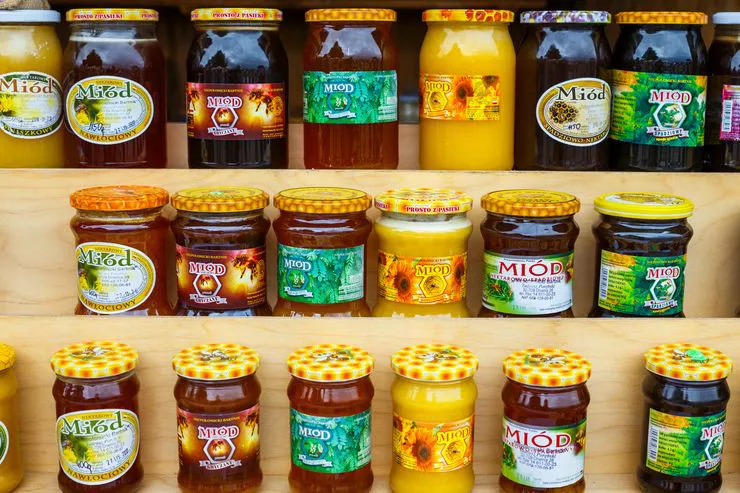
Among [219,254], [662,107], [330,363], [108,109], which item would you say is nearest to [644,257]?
[662,107]

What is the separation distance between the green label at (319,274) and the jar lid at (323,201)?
0.19ft

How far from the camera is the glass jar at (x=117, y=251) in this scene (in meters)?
1.38

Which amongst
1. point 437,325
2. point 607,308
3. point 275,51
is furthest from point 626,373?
point 275,51

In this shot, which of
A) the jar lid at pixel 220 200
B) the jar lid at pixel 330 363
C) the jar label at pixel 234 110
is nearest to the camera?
the jar lid at pixel 330 363

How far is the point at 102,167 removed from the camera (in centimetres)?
153

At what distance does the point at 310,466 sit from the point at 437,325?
0.27 m

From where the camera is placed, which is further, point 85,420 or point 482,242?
point 482,242

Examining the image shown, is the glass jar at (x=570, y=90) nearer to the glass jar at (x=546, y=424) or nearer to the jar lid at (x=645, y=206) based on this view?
the jar lid at (x=645, y=206)

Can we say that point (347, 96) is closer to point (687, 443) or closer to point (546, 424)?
point (546, 424)

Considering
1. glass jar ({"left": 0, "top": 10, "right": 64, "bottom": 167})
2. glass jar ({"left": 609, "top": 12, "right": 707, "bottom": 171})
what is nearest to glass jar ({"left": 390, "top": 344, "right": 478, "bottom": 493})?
glass jar ({"left": 609, "top": 12, "right": 707, "bottom": 171})

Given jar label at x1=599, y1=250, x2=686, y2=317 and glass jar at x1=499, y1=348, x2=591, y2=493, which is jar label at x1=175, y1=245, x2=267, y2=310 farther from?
jar label at x1=599, y1=250, x2=686, y2=317

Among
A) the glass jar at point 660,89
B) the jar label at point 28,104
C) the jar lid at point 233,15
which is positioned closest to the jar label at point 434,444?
the glass jar at point 660,89

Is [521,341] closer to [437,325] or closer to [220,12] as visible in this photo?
[437,325]

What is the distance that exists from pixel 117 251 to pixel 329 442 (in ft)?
1.38
